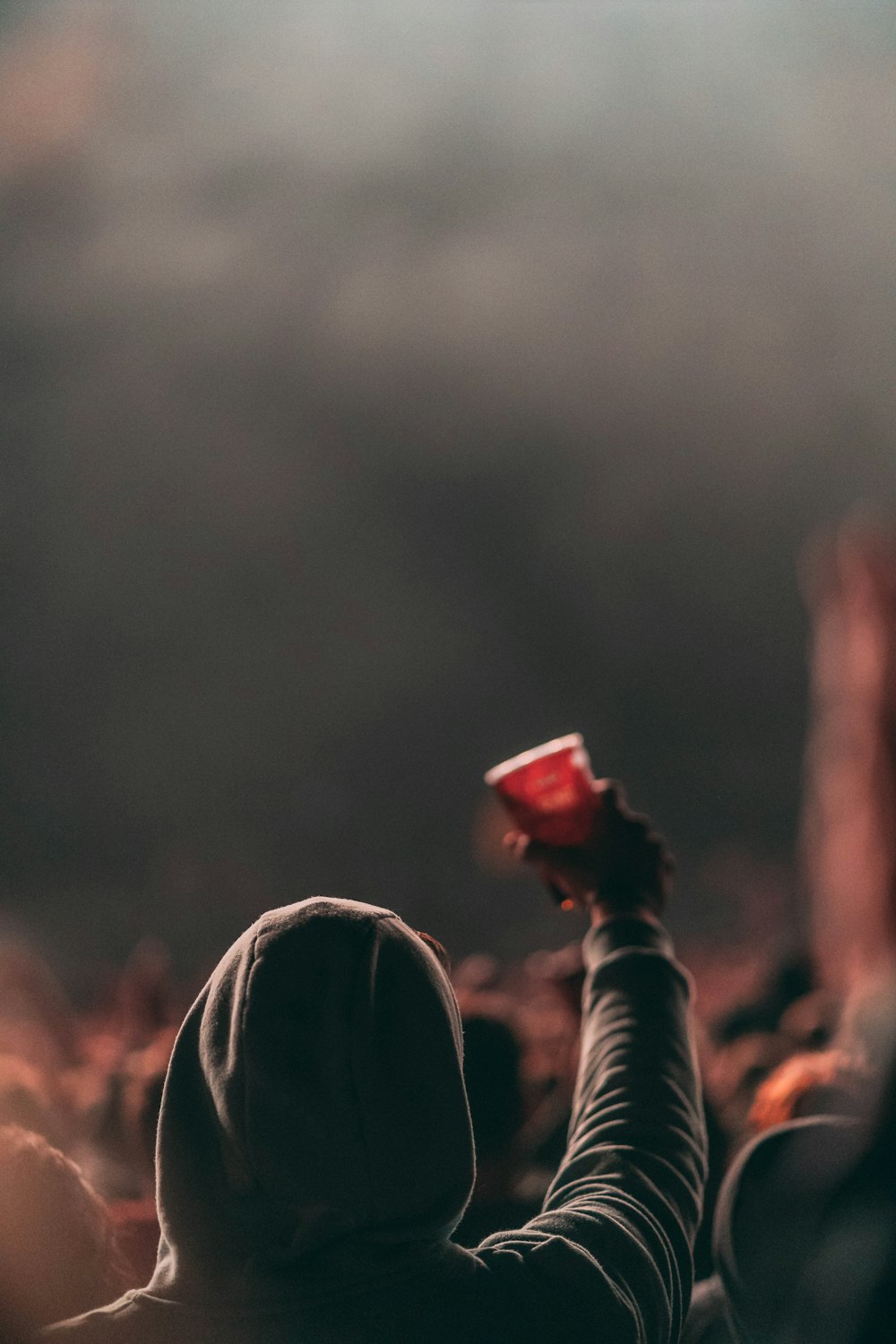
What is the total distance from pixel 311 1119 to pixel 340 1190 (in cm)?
5

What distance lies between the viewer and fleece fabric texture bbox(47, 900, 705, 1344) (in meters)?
0.77

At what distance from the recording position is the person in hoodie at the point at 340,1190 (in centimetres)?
77

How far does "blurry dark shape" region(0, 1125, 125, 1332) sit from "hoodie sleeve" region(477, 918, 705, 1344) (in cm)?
37

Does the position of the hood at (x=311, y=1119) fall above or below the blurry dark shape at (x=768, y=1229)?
above

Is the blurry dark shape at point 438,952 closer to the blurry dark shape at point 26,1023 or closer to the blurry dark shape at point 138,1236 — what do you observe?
the blurry dark shape at point 138,1236

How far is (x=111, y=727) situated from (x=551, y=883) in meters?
16.0

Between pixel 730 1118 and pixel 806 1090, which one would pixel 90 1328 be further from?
pixel 730 1118

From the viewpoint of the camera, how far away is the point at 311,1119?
775 millimetres

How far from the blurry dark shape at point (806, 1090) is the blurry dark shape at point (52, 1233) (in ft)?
2.28

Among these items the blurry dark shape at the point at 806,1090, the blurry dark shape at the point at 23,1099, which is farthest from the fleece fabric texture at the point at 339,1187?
the blurry dark shape at the point at 23,1099

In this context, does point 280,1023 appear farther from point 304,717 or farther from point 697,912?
point 304,717

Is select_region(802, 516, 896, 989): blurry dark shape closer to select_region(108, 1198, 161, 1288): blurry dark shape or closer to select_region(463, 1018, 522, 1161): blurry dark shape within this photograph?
select_region(463, 1018, 522, 1161): blurry dark shape

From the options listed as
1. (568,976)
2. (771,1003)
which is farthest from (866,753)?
(771,1003)

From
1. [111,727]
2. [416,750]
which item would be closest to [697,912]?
[416,750]
